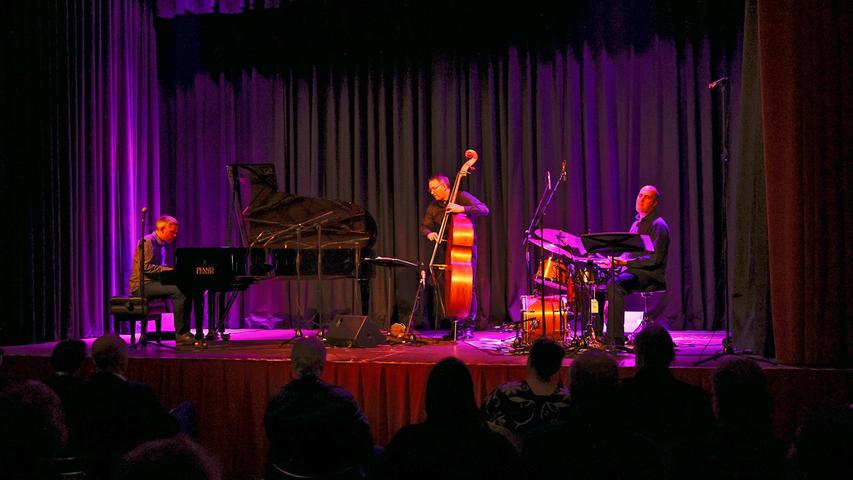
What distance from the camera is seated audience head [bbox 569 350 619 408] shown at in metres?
2.68

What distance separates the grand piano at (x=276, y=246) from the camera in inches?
270

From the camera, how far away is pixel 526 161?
9234 mm

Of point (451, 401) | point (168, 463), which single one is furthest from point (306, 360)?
point (168, 463)

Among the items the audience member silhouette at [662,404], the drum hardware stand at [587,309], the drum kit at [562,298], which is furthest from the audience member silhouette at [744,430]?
the drum kit at [562,298]

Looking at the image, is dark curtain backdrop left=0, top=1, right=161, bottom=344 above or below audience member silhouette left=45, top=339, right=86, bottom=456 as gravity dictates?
above

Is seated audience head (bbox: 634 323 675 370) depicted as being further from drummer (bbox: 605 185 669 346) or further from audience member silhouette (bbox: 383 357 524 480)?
drummer (bbox: 605 185 669 346)

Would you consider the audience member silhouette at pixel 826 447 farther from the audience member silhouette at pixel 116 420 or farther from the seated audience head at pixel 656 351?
the audience member silhouette at pixel 116 420

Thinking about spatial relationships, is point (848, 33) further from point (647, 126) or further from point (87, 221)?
point (87, 221)

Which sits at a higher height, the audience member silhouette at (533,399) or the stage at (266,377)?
the audience member silhouette at (533,399)

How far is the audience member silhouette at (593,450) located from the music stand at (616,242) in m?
3.30

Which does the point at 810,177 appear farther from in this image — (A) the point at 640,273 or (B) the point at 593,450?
(B) the point at 593,450

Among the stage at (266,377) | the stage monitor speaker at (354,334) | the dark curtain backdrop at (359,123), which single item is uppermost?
the dark curtain backdrop at (359,123)

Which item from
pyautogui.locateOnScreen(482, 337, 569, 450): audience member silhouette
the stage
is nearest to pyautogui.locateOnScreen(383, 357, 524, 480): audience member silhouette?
pyautogui.locateOnScreen(482, 337, 569, 450): audience member silhouette

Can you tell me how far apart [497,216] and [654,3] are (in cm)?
316
